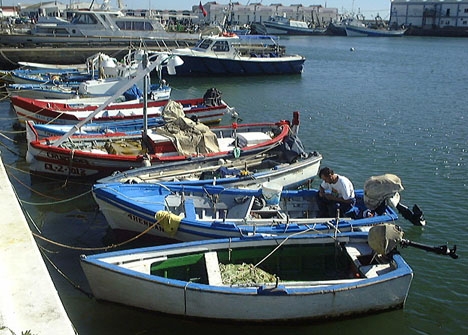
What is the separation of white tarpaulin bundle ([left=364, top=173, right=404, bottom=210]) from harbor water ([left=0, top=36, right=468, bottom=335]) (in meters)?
1.87

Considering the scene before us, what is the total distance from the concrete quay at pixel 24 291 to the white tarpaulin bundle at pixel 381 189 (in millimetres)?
7020

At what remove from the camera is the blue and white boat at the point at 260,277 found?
9070 mm

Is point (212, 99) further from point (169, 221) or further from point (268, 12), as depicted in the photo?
point (268, 12)

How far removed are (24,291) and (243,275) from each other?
12.8 ft

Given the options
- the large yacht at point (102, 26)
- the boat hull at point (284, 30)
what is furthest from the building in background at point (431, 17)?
the large yacht at point (102, 26)

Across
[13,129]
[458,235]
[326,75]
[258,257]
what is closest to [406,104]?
[326,75]

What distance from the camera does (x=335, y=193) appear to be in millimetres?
11977

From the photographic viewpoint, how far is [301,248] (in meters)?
10.6

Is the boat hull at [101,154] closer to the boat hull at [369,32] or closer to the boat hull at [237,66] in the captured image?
the boat hull at [237,66]

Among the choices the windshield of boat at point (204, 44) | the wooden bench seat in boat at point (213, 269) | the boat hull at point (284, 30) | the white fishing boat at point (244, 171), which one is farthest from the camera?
the boat hull at point (284, 30)

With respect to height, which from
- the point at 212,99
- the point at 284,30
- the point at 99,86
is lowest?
the point at 212,99

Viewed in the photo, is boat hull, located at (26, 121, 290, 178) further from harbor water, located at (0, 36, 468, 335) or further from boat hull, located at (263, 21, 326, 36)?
boat hull, located at (263, 21, 326, 36)

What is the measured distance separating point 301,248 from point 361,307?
167cm

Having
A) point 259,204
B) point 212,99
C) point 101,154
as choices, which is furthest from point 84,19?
point 259,204
